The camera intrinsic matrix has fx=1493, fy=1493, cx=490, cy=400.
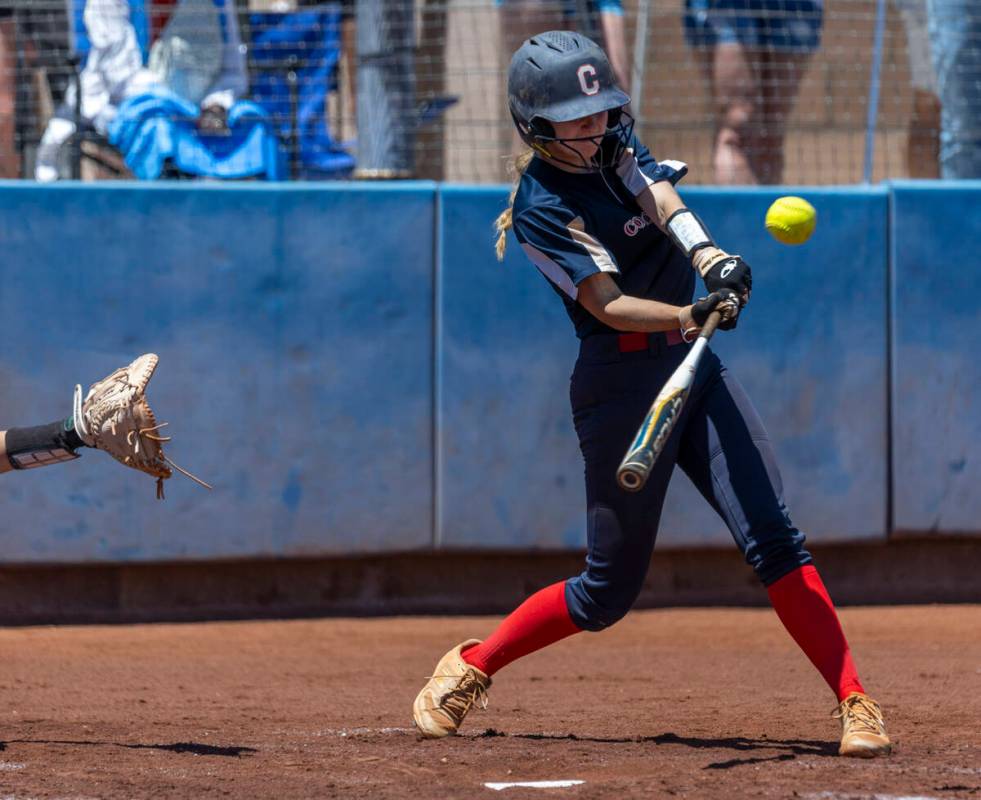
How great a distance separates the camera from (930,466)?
677 centimetres

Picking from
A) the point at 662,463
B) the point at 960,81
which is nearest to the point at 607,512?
the point at 662,463

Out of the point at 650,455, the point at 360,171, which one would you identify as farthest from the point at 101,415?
the point at 360,171

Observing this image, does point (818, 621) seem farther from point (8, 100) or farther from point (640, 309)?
point (8, 100)

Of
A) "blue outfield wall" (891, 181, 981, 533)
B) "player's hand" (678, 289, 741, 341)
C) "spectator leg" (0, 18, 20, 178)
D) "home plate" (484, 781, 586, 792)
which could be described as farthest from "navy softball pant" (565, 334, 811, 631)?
"spectator leg" (0, 18, 20, 178)

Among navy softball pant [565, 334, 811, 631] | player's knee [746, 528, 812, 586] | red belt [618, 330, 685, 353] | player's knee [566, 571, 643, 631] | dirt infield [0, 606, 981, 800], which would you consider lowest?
dirt infield [0, 606, 981, 800]

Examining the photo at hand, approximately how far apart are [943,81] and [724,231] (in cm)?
141

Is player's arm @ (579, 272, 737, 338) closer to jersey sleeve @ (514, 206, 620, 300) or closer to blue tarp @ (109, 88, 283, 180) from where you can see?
jersey sleeve @ (514, 206, 620, 300)

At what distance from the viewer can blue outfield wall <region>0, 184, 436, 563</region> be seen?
6375 millimetres

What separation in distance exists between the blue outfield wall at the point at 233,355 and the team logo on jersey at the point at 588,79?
2.67 m

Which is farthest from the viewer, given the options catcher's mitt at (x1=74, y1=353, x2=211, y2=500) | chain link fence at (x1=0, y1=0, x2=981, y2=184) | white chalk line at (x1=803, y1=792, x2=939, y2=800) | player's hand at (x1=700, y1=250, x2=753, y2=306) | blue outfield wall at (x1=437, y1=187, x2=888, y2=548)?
chain link fence at (x1=0, y1=0, x2=981, y2=184)

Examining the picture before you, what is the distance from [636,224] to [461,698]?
4.83 feet

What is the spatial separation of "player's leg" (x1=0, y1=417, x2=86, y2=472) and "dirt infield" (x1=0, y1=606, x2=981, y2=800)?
2.71ft

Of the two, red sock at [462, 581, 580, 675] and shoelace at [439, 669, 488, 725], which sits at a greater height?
red sock at [462, 581, 580, 675]

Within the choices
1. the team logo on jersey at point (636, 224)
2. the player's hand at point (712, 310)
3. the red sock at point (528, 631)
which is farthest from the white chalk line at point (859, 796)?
the team logo on jersey at point (636, 224)
